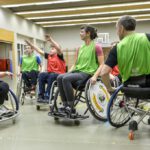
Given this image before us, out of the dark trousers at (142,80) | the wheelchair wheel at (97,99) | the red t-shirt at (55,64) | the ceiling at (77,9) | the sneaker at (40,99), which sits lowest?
the sneaker at (40,99)

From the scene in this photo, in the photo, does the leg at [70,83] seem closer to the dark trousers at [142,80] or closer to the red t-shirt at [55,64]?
the dark trousers at [142,80]

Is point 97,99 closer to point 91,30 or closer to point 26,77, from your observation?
point 91,30

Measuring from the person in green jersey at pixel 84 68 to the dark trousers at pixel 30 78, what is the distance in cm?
207

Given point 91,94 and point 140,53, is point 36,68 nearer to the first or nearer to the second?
point 91,94

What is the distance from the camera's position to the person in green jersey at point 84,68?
3.16 metres

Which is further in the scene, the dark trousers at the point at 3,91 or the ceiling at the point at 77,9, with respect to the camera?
the ceiling at the point at 77,9

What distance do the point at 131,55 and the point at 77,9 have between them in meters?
7.39

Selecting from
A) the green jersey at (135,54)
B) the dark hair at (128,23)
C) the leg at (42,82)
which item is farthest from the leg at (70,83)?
the leg at (42,82)

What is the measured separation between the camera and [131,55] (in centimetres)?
244

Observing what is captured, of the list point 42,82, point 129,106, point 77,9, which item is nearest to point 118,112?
point 129,106

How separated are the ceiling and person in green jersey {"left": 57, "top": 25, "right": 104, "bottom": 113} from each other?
5.16 metres

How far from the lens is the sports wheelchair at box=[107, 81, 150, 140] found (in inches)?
96.4

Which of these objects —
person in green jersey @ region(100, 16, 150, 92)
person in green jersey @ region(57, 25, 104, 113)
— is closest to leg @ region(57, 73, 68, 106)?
Answer: person in green jersey @ region(57, 25, 104, 113)

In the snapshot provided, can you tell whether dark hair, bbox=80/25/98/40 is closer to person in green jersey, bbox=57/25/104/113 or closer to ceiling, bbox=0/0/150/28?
person in green jersey, bbox=57/25/104/113
